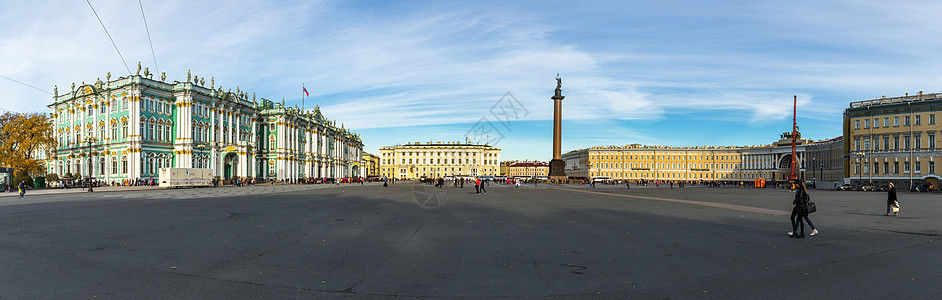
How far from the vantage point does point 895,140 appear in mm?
71250

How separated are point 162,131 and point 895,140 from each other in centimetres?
9776

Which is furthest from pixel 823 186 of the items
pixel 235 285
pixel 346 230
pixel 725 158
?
pixel 235 285

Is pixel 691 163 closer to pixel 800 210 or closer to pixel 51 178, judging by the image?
pixel 51 178

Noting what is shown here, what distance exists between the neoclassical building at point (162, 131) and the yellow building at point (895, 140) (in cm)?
8861

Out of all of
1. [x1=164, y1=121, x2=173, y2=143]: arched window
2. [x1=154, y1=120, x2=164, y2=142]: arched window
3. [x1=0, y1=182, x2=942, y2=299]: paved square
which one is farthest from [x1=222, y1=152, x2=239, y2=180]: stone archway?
[x1=0, y1=182, x2=942, y2=299]: paved square

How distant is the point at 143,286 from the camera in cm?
753

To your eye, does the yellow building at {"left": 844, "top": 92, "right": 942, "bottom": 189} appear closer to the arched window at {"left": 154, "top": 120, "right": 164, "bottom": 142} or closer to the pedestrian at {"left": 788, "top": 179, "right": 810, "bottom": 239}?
the pedestrian at {"left": 788, "top": 179, "right": 810, "bottom": 239}

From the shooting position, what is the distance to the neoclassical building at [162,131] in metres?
61.7

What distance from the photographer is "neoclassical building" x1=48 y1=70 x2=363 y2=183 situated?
61.7 m

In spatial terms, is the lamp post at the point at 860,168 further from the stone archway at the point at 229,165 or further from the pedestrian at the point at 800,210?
the stone archway at the point at 229,165

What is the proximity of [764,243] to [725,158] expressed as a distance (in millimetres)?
167856

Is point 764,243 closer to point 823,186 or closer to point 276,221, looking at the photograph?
point 276,221

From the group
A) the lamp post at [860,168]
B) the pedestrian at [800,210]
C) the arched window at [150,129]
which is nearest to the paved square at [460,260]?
the pedestrian at [800,210]

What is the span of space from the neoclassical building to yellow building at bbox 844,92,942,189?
3489 inches
